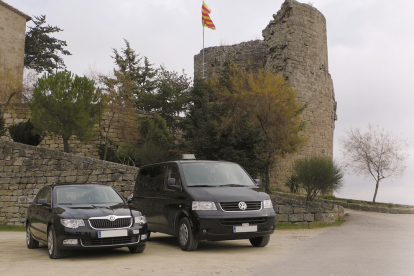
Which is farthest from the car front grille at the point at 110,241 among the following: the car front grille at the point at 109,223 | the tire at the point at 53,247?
the tire at the point at 53,247

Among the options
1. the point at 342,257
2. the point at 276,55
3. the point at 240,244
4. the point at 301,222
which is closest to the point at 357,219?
the point at 301,222

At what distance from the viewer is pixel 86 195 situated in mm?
9320

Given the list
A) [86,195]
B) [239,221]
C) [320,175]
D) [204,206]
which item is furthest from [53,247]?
[320,175]

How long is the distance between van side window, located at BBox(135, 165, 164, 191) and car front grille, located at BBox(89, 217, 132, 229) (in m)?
1.85

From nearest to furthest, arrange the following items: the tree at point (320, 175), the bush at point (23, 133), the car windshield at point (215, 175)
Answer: the car windshield at point (215, 175), the tree at point (320, 175), the bush at point (23, 133)

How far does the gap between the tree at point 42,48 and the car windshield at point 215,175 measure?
101 ft

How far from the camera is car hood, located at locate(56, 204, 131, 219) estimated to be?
812 cm

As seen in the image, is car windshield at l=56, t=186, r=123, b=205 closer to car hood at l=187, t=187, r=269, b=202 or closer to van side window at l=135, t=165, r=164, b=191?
van side window at l=135, t=165, r=164, b=191

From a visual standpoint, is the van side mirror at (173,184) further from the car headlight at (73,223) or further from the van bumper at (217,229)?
the car headlight at (73,223)

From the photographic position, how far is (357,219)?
48.8 feet

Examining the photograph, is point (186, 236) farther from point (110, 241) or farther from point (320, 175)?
point (320, 175)

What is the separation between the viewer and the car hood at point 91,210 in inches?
320

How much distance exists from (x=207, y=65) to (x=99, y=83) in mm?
7818

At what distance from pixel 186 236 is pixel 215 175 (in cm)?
157
